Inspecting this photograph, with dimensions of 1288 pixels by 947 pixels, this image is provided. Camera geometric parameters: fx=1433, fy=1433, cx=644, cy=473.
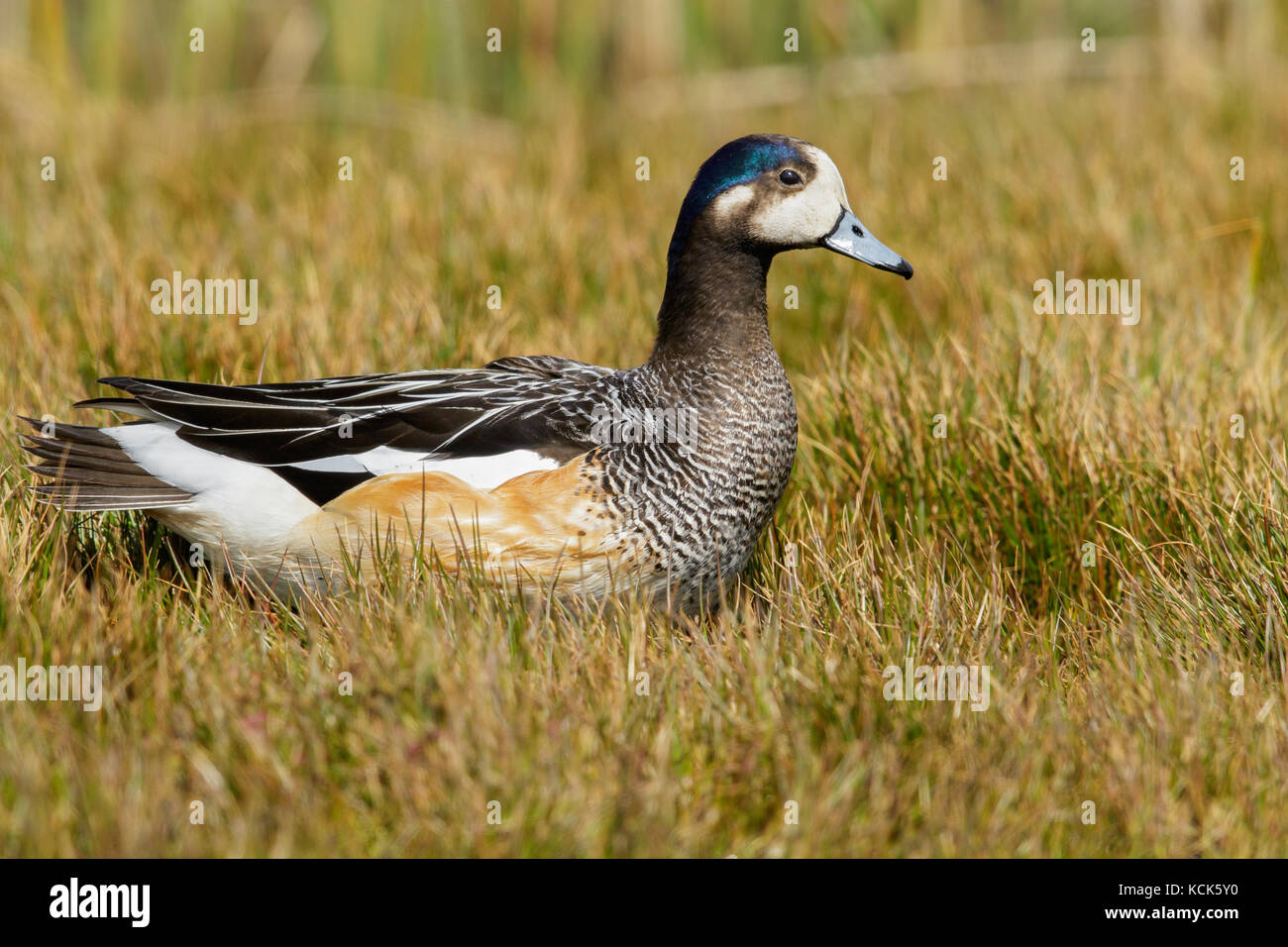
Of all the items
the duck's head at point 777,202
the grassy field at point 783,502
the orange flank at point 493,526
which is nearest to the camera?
the grassy field at point 783,502

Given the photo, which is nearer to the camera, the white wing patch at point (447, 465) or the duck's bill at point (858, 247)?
the white wing patch at point (447, 465)

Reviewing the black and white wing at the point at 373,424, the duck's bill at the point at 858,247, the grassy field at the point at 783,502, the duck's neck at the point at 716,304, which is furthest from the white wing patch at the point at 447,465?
the duck's bill at the point at 858,247

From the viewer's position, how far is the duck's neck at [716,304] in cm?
369

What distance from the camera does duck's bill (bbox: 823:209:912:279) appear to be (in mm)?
3648

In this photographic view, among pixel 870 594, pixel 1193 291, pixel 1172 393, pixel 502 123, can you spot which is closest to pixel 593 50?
pixel 502 123

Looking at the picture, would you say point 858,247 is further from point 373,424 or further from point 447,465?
point 373,424

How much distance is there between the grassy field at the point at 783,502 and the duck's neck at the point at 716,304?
19.6 inches

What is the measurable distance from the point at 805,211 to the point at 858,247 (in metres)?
0.17

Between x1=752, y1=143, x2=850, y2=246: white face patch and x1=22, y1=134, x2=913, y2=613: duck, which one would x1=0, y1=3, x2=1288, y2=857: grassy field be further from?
x1=752, y1=143, x2=850, y2=246: white face patch

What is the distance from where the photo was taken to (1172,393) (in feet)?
13.3

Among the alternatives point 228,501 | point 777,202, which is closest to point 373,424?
point 228,501

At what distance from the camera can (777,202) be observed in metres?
3.62

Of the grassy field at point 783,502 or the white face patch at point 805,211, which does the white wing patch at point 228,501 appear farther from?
the white face patch at point 805,211

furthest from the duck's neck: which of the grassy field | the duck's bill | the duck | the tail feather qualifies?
the tail feather
